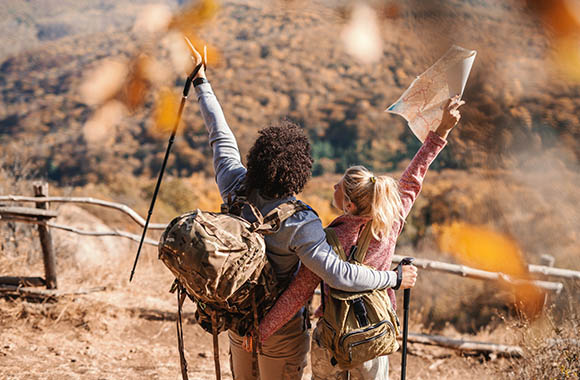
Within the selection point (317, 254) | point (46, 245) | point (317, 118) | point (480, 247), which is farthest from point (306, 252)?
point (317, 118)

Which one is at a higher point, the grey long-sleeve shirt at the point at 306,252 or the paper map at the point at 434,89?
the paper map at the point at 434,89

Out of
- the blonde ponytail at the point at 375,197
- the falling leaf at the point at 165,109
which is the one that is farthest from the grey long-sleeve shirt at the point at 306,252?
the falling leaf at the point at 165,109

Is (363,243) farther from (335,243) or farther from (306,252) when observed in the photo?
(306,252)

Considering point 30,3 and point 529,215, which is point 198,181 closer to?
point 529,215

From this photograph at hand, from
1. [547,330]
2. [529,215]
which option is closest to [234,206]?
[547,330]

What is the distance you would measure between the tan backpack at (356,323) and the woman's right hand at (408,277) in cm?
12

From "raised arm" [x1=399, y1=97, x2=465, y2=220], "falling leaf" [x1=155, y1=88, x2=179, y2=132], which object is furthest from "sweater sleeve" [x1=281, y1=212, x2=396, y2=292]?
"falling leaf" [x1=155, y1=88, x2=179, y2=132]

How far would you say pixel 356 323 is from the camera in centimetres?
175

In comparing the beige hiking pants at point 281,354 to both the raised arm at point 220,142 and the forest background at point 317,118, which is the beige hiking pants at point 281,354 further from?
the forest background at point 317,118

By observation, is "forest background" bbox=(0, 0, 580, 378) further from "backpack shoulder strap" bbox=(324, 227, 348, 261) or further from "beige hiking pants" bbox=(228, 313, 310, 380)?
"backpack shoulder strap" bbox=(324, 227, 348, 261)

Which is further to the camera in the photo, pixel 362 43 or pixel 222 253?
pixel 362 43

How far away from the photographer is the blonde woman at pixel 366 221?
1764 millimetres

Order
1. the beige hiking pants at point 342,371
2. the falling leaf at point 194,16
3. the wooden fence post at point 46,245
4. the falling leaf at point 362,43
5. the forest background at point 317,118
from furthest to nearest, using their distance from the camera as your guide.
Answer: the falling leaf at point 194,16
the falling leaf at point 362,43
the forest background at point 317,118
the wooden fence post at point 46,245
the beige hiking pants at point 342,371

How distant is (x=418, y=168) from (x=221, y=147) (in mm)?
918
